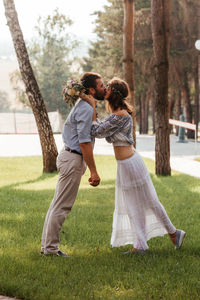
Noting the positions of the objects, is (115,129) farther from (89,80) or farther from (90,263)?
(90,263)

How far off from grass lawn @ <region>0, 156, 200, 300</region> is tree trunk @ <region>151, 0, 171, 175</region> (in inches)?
124

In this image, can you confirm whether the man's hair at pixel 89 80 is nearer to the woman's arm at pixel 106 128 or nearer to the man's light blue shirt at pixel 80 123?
the man's light blue shirt at pixel 80 123

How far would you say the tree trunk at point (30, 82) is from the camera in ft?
43.4

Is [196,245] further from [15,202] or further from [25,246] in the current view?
[15,202]

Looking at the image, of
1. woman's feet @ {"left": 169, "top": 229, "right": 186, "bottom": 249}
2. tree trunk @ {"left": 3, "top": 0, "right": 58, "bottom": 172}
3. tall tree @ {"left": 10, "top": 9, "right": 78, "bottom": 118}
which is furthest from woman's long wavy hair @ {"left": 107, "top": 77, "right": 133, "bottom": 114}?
tall tree @ {"left": 10, "top": 9, "right": 78, "bottom": 118}

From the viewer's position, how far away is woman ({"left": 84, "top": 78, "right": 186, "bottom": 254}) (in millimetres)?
5047

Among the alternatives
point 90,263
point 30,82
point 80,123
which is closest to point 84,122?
point 80,123

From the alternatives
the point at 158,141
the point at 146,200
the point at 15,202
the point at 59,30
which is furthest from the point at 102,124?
the point at 59,30

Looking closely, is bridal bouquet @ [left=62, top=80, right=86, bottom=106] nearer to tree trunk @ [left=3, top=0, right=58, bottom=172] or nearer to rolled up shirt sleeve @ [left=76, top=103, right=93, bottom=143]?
rolled up shirt sleeve @ [left=76, top=103, right=93, bottom=143]

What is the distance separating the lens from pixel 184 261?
5.00 meters

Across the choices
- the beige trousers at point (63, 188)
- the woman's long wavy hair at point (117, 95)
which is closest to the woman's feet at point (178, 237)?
the beige trousers at point (63, 188)

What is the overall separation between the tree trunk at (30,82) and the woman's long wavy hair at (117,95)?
8480 millimetres

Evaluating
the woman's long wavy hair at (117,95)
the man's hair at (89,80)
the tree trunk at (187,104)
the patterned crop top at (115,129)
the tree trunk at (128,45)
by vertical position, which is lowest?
the tree trunk at (187,104)

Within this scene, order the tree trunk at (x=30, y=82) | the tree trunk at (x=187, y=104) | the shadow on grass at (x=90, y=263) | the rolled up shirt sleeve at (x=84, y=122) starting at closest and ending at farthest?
the shadow on grass at (x=90, y=263), the rolled up shirt sleeve at (x=84, y=122), the tree trunk at (x=30, y=82), the tree trunk at (x=187, y=104)
